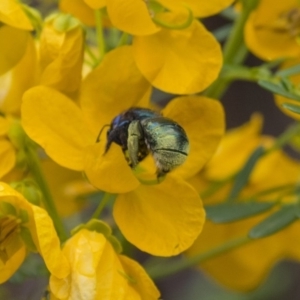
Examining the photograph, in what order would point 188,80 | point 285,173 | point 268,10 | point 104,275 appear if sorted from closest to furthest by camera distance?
point 104,275, point 188,80, point 268,10, point 285,173

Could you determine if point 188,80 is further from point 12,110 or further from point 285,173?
point 285,173

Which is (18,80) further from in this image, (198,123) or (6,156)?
(198,123)

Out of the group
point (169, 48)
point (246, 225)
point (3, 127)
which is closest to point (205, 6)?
point (169, 48)

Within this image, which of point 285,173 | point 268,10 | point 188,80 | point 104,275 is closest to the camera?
point 104,275

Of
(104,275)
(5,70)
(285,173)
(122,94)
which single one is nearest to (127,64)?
(122,94)

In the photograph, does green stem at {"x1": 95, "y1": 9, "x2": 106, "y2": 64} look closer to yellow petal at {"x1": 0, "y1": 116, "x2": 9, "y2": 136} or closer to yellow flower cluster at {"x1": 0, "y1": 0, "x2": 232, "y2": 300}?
yellow flower cluster at {"x1": 0, "y1": 0, "x2": 232, "y2": 300}

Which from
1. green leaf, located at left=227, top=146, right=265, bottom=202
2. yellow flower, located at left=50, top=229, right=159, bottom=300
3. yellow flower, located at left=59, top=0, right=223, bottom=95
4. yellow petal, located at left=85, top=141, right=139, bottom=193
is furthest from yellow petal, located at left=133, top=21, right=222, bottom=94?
green leaf, located at left=227, top=146, right=265, bottom=202
